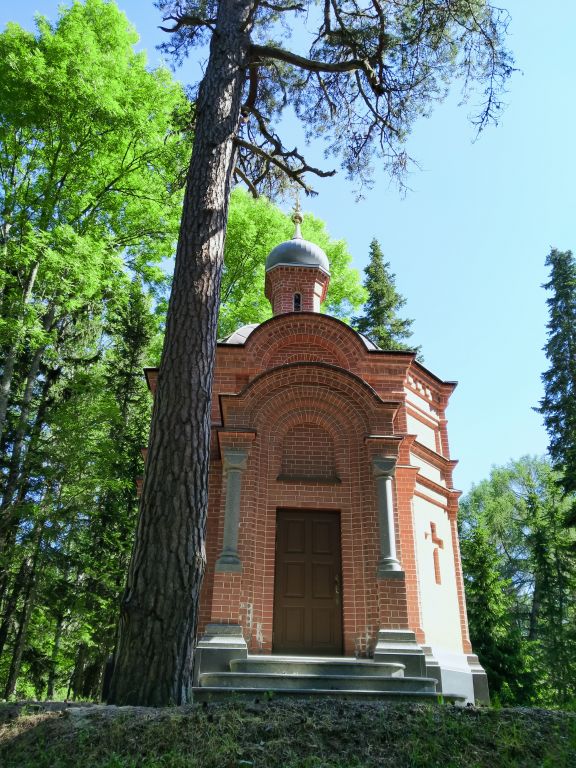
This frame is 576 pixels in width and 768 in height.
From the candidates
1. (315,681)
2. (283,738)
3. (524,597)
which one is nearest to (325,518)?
(315,681)

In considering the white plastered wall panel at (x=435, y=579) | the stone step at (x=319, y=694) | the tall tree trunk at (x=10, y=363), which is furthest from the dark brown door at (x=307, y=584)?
the tall tree trunk at (x=10, y=363)

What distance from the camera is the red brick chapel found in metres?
8.38

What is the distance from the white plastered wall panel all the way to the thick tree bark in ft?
19.4

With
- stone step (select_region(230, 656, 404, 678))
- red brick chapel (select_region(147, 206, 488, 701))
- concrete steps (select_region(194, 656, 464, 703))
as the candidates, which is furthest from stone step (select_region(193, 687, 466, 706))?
red brick chapel (select_region(147, 206, 488, 701))

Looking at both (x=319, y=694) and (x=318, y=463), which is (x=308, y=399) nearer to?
(x=318, y=463)

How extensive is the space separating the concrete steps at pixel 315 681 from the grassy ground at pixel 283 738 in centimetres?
233

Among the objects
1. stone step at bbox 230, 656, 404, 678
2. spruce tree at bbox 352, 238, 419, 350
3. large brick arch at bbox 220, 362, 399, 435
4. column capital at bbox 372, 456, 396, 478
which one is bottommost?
stone step at bbox 230, 656, 404, 678

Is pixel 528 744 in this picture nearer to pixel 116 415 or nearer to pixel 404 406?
pixel 404 406

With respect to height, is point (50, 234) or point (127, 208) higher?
point (127, 208)

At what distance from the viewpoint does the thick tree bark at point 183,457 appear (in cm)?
442

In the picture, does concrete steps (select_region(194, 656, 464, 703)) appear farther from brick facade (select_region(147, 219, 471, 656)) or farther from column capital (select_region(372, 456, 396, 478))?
column capital (select_region(372, 456, 396, 478))

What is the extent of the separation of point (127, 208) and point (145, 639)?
36.8ft

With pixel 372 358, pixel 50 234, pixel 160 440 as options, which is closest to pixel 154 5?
pixel 50 234

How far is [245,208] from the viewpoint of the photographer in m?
17.8
